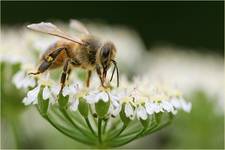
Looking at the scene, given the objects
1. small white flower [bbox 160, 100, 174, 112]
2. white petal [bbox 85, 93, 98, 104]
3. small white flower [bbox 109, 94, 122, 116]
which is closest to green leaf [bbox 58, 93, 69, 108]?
white petal [bbox 85, 93, 98, 104]

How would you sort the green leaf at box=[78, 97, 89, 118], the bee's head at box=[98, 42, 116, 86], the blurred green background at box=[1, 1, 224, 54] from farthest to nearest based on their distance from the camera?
the blurred green background at box=[1, 1, 224, 54], the bee's head at box=[98, 42, 116, 86], the green leaf at box=[78, 97, 89, 118]

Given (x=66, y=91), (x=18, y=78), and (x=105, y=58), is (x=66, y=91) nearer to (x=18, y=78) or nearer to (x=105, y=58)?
(x=105, y=58)

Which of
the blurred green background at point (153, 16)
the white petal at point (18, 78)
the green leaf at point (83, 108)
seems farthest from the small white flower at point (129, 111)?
the blurred green background at point (153, 16)

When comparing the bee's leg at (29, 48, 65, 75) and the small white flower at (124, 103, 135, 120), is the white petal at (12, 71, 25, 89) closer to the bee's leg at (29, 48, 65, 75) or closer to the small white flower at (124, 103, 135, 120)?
the bee's leg at (29, 48, 65, 75)

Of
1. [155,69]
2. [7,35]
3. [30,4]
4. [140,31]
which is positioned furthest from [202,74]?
[30,4]

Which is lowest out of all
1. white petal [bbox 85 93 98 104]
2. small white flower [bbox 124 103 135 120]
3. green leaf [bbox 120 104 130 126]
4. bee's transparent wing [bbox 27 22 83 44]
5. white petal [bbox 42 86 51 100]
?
green leaf [bbox 120 104 130 126]

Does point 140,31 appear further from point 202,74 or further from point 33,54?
point 33,54
